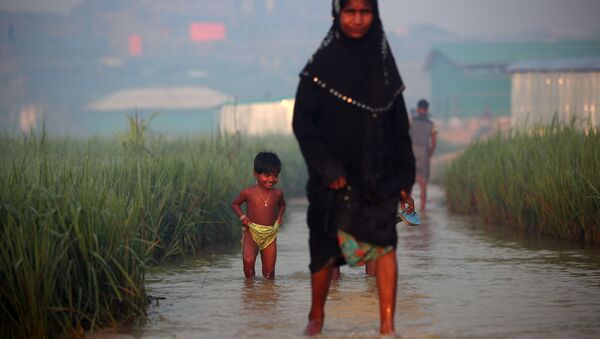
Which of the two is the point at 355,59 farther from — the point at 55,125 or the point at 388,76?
the point at 55,125

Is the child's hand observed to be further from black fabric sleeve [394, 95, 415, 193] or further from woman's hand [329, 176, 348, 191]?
woman's hand [329, 176, 348, 191]

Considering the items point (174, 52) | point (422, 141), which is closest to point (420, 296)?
point (422, 141)

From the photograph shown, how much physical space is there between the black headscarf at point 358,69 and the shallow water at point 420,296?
1.42m

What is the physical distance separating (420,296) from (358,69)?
260 centimetres

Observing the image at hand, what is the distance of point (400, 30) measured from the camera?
117500mm

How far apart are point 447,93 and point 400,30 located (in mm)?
59212

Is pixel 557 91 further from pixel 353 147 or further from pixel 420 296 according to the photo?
pixel 353 147

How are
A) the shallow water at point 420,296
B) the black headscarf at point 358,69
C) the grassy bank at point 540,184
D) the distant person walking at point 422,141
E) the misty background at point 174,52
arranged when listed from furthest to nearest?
the misty background at point 174,52
the distant person walking at point 422,141
the grassy bank at point 540,184
the shallow water at point 420,296
the black headscarf at point 358,69

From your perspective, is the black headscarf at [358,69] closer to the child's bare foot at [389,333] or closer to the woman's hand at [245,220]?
the child's bare foot at [389,333]

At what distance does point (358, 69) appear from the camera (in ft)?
20.5

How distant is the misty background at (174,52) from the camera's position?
60531 millimetres

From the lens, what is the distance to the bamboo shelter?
1023 inches

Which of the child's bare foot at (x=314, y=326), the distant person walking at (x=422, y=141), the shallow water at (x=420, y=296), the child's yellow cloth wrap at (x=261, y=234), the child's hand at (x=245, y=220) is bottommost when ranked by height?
the shallow water at (x=420, y=296)

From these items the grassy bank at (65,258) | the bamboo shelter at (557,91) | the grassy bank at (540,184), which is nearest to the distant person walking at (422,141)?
the grassy bank at (540,184)
